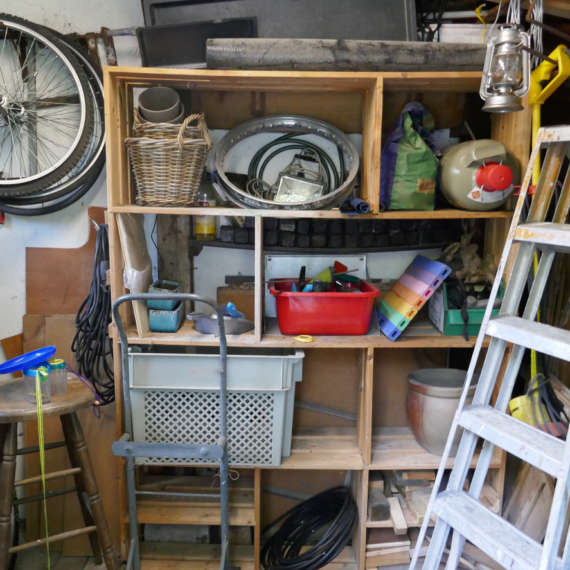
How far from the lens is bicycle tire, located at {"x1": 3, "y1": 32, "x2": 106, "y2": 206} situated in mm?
2256

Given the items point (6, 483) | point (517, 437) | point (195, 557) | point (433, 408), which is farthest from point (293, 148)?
point (195, 557)

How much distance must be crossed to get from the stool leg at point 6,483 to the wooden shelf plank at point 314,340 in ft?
1.67

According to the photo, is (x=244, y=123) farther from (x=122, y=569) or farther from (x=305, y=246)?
(x=122, y=569)

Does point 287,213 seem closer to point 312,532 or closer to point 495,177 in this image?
point 495,177

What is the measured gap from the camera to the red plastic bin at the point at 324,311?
2.06m

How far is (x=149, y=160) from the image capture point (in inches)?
76.3

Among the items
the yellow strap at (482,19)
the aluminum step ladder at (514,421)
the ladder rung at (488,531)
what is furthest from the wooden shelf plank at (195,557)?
the yellow strap at (482,19)

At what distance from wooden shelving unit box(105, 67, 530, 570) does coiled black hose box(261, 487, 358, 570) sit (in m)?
0.08

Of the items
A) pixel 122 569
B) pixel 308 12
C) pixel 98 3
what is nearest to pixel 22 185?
pixel 98 3

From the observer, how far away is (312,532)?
96.1 inches

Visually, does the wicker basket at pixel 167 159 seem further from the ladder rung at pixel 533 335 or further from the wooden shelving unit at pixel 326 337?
the ladder rung at pixel 533 335

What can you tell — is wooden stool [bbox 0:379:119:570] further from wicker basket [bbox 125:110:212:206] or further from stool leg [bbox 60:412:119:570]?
wicker basket [bbox 125:110:212:206]

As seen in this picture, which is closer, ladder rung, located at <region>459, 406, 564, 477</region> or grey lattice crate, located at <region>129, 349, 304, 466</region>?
ladder rung, located at <region>459, 406, 564, 477</region>

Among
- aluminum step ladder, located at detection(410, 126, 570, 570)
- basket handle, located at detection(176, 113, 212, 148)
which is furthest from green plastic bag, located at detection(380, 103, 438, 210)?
basket handle, located at detection(176, 113, 212, 148)
